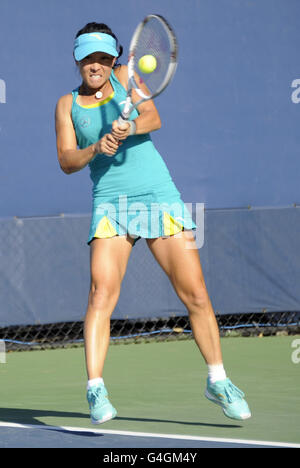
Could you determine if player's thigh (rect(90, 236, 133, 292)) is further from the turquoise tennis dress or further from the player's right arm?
the player's right arm

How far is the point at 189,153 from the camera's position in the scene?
25.3 feet

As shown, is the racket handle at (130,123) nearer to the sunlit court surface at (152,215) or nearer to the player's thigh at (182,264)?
the sunlit court surface at (152,215)

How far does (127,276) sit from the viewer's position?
7.11 meters

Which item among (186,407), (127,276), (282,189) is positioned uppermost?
(282,189)

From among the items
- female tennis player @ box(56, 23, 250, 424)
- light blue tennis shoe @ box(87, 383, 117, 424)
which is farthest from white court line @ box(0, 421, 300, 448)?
female tennis player @ box(56, 23, 250, 424)

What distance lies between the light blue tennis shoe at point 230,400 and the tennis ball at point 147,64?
1.29 m

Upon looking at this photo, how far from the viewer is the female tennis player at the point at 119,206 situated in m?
3.70

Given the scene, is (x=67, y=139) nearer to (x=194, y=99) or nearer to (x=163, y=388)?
(x=163, y=388)

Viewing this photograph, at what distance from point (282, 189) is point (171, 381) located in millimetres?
3191

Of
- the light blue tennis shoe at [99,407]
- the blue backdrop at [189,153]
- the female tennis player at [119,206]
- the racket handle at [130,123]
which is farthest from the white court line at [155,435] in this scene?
the blue backdrop at [189,153]

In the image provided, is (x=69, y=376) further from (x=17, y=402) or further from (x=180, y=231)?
(x=180, y=231)

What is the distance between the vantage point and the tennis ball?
3904mm
